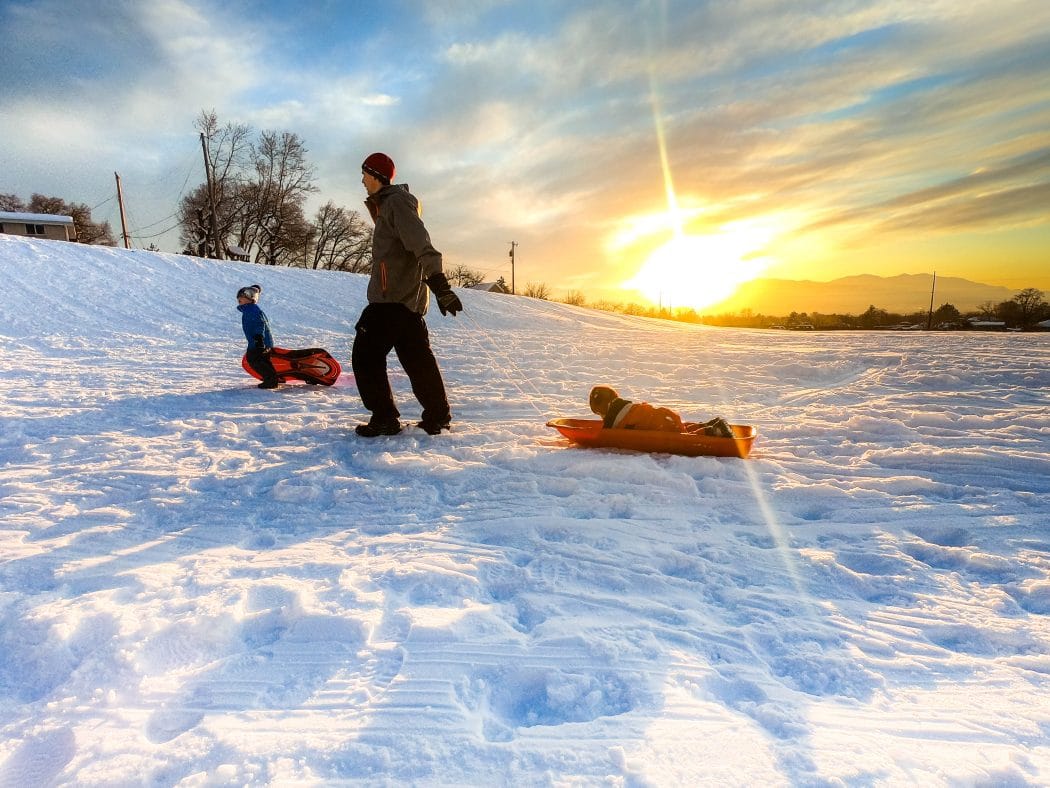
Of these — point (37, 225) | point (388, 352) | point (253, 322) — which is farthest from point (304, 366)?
point (37, 225)

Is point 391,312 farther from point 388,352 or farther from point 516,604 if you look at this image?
point 516,604

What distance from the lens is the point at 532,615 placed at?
6.26 feet

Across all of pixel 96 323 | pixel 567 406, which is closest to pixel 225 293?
pixel 96 323

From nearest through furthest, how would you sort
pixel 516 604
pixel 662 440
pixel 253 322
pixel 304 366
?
1. pixel 516 604
2. pixel 662 440
3. pixel 253 322
4. pixel 304 366

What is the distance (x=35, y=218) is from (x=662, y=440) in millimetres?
55614

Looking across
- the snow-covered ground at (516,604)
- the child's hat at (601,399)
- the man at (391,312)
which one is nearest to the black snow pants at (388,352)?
the man at (391,312)

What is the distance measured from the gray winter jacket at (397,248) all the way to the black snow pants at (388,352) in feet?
0.37

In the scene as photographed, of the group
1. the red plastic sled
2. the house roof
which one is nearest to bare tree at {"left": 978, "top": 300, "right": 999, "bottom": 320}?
the red plastic sled

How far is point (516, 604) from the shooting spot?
1977 millimetres

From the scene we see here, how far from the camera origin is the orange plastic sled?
12.0ft

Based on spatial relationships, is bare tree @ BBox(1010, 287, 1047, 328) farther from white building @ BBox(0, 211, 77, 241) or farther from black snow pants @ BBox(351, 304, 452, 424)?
white building @ BBox(0, 211, 77, 241)

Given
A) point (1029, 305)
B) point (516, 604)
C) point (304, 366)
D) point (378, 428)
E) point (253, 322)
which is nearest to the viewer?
point (516, 604)

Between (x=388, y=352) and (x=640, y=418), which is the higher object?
(x=388, y=352)

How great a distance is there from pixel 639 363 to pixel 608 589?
7.50 metres
